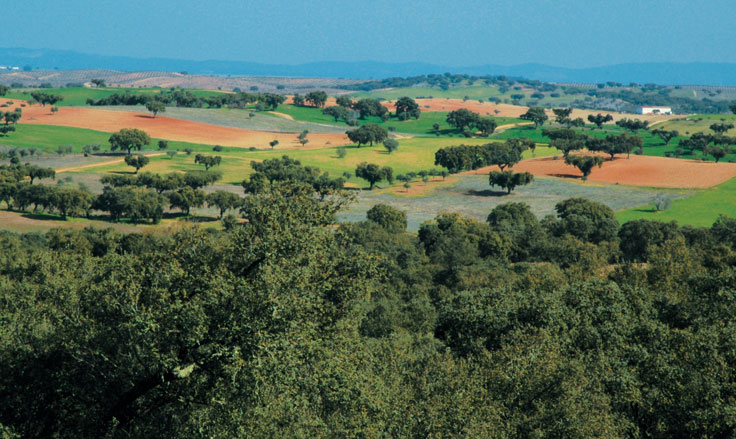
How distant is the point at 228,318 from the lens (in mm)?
22938

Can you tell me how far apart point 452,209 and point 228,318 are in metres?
115

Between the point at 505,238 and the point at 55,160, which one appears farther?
the point at 55,160

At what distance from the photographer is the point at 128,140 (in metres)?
180

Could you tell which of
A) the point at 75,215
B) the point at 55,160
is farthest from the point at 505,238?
the point at 55,160

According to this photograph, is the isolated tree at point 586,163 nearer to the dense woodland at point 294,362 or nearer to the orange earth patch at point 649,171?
the orange earth patch at point 649,171

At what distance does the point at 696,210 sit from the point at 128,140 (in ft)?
469

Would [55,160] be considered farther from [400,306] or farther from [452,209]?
[400,306]

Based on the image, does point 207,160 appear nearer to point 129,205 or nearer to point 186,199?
point 186,199

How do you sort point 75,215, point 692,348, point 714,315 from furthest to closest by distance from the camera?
point 75,215 → point 714,315 → point 692,348

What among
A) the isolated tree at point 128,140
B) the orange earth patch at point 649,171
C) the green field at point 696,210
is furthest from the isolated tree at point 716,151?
the isolated tree at point 128,140

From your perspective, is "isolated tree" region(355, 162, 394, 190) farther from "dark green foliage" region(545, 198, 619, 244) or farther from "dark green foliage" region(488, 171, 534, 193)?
"dark green foliage" region(545, 198, 619, 244)

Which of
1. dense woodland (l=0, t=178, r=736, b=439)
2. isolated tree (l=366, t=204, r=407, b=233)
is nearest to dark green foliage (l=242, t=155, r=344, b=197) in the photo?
isolated tree (l=366, t=204, r=407, b=233)

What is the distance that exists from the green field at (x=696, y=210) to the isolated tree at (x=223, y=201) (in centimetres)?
7160

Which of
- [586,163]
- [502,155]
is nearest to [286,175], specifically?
[502,155]
